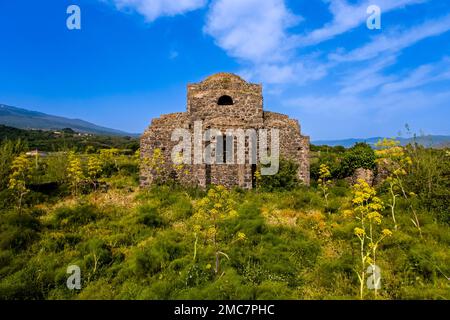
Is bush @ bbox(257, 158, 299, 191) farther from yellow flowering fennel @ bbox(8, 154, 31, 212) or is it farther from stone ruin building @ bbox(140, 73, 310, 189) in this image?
yellow flowering fennel @ bbox(8, 154, 31, 212)

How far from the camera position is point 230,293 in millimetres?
6254

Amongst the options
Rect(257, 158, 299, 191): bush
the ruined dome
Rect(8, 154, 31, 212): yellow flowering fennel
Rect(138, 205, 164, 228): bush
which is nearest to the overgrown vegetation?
Rect(138, 205, 164, 228): bush

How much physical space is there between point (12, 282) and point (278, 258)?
7.30 m

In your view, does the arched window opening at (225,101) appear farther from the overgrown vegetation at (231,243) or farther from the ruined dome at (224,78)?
the overgrown vegetation at (231,243)

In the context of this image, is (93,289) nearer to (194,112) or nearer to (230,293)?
(230,293)

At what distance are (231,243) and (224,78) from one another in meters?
13.2

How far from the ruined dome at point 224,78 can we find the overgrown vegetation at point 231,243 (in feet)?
27.9

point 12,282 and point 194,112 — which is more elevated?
point 194,112

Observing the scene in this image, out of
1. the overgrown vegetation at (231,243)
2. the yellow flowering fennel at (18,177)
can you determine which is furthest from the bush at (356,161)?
the yellow flowering fennel at (18,177)

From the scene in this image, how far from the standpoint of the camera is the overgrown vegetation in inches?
262

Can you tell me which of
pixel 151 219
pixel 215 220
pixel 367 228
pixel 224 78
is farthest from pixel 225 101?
pixel 367 228

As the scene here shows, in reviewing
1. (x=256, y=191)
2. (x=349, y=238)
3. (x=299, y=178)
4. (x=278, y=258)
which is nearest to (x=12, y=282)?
(x=278, y=258)

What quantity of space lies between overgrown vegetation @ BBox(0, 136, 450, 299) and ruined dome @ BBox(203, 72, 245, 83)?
8501mm
